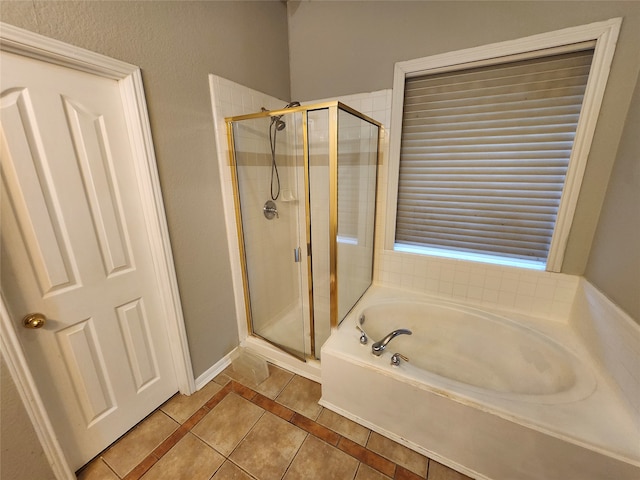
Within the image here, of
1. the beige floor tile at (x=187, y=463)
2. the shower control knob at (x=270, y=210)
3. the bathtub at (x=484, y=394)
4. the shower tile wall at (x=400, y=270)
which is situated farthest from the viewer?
the shower control knob at (x=270, y=210)

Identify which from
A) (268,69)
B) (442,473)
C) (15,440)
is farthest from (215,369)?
(268,69)

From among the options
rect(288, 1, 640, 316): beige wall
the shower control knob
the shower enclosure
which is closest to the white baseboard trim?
the shower enclosure

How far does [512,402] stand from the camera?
3.77 ft

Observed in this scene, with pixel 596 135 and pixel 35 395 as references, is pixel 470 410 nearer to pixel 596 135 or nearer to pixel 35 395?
pixel 596 135

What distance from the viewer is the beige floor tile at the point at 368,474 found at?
1232mm

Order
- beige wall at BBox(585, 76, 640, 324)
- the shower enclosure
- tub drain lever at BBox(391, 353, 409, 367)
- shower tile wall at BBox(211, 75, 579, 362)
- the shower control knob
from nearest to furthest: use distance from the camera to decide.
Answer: beige wall at BBox(585, 76, 640, 324) < tub drain lever at BBox(391, 353, 409, 367) < the shower enclosure < shower tile wall at BBox(211, 75, 579, 362) < the shower control knob

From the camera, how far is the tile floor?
4.14 ft

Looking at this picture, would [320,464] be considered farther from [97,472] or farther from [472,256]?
[472,256]

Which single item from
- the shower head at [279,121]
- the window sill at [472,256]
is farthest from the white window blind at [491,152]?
the shower head at [279,121]

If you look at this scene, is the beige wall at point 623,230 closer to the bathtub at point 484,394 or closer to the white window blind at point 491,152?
the white window blind at point 491,152

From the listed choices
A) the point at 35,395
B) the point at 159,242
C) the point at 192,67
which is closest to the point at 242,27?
the point at 192,67

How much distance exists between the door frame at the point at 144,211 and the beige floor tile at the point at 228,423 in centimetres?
27

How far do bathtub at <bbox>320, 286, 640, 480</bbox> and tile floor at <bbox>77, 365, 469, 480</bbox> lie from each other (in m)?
0.11

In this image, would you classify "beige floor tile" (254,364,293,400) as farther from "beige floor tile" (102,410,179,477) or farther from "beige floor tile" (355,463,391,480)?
"beige floor tile" (355,463,391,480)
